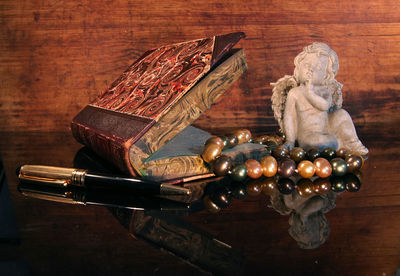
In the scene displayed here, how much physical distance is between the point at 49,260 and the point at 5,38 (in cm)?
105

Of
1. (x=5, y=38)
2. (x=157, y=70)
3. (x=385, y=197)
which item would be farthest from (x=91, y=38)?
(x=385, y=197)

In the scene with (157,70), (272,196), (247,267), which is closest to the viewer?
(247,267)

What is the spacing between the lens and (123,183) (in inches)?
27.6

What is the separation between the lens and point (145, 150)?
2.36 feet

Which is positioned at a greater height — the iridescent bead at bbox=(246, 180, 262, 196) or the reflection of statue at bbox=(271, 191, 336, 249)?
the iridescent bead at bbox=(246, 180, 262, 196)

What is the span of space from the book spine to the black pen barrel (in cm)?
3

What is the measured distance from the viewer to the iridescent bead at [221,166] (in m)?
0.75

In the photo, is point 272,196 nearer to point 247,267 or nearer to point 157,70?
point 247,267

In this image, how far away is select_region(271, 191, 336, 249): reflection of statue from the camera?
552 millimetres

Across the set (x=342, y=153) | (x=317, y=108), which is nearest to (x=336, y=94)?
(x=317, y=108)

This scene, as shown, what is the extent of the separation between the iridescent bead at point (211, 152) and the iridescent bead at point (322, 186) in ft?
0.67

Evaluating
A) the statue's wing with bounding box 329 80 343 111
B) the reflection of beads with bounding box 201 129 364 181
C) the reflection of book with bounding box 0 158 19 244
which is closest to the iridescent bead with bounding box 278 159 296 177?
the reflection of beads with bounding box 201 129 364 181

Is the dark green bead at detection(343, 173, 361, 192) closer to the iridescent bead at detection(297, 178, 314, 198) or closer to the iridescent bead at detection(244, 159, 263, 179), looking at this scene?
the iridescent bead at detection(297, 178, 314, 198)

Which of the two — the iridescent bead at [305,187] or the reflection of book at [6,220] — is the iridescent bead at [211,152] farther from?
the reflection of book at [6,220]
